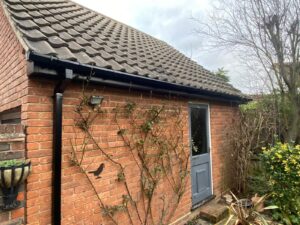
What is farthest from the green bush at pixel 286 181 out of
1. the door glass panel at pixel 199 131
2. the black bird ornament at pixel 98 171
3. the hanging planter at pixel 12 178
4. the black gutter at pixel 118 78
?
the hanging planter at pixel 12 178

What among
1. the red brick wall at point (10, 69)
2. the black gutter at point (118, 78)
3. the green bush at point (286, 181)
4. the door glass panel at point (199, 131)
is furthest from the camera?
the door glass panel at point (199, 131)

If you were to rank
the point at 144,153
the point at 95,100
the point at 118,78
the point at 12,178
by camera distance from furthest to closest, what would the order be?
the point at 144,153 → the point at 118,78 → the point at 95,100 → the point at 12,178

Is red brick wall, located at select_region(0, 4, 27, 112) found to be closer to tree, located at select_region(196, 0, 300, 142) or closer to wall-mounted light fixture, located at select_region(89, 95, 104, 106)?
wall-mounted light fixture, located at select_region(89, 95, 104, 106)

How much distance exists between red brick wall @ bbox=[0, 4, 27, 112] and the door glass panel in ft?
14.3

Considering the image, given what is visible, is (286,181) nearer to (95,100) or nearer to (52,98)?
(95,100)

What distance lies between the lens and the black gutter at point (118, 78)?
2867 mm

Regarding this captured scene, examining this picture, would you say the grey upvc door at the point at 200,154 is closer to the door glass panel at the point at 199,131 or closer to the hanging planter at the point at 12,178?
the door glass panel at the point at 199,131

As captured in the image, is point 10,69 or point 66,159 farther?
point 10,69

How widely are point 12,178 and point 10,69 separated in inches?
85.2

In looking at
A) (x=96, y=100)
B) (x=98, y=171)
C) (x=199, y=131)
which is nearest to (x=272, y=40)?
(x=199, y=131)

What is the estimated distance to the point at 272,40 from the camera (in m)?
8.86

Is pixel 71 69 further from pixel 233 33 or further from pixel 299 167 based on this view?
pixel 233 33

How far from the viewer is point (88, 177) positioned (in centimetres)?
357

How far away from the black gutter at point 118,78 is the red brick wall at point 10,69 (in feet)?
1.67
